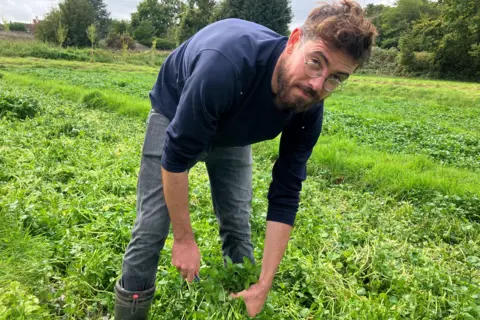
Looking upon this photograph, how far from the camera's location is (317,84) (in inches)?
64.7

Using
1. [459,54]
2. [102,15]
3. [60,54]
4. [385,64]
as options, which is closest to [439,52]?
[459,54]

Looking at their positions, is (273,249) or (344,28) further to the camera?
(273,249)

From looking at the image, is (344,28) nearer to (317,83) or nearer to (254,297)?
(317,83)

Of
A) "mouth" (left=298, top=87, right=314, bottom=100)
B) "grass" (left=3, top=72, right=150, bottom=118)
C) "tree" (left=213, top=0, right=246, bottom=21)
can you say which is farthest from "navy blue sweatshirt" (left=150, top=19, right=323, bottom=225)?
"tree" (left=213, top=0, right=246, bottom=21)

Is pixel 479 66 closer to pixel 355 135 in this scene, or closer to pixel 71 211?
pixel 355 135

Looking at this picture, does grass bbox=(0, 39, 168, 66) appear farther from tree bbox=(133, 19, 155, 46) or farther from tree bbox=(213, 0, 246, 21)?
tree bbox=(133, 19, 155, 46)

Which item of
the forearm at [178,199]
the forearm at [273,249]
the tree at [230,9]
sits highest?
the tree at [230,9]

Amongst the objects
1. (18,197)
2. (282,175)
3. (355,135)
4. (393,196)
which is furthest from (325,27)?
(355,135)

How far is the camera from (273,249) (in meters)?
2.10

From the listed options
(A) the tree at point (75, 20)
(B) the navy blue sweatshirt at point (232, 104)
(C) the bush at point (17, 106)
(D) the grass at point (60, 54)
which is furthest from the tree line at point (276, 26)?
(B) the navy blue sweatshirt at point (232, 104)

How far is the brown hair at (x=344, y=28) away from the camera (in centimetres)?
154

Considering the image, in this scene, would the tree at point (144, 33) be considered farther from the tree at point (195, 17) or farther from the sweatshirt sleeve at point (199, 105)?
the sweatshirt sleeve at point (199, 105)

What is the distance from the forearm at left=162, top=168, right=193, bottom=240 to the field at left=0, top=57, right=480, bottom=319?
0.47 meters

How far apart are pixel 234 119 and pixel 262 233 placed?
1821 millimetres
